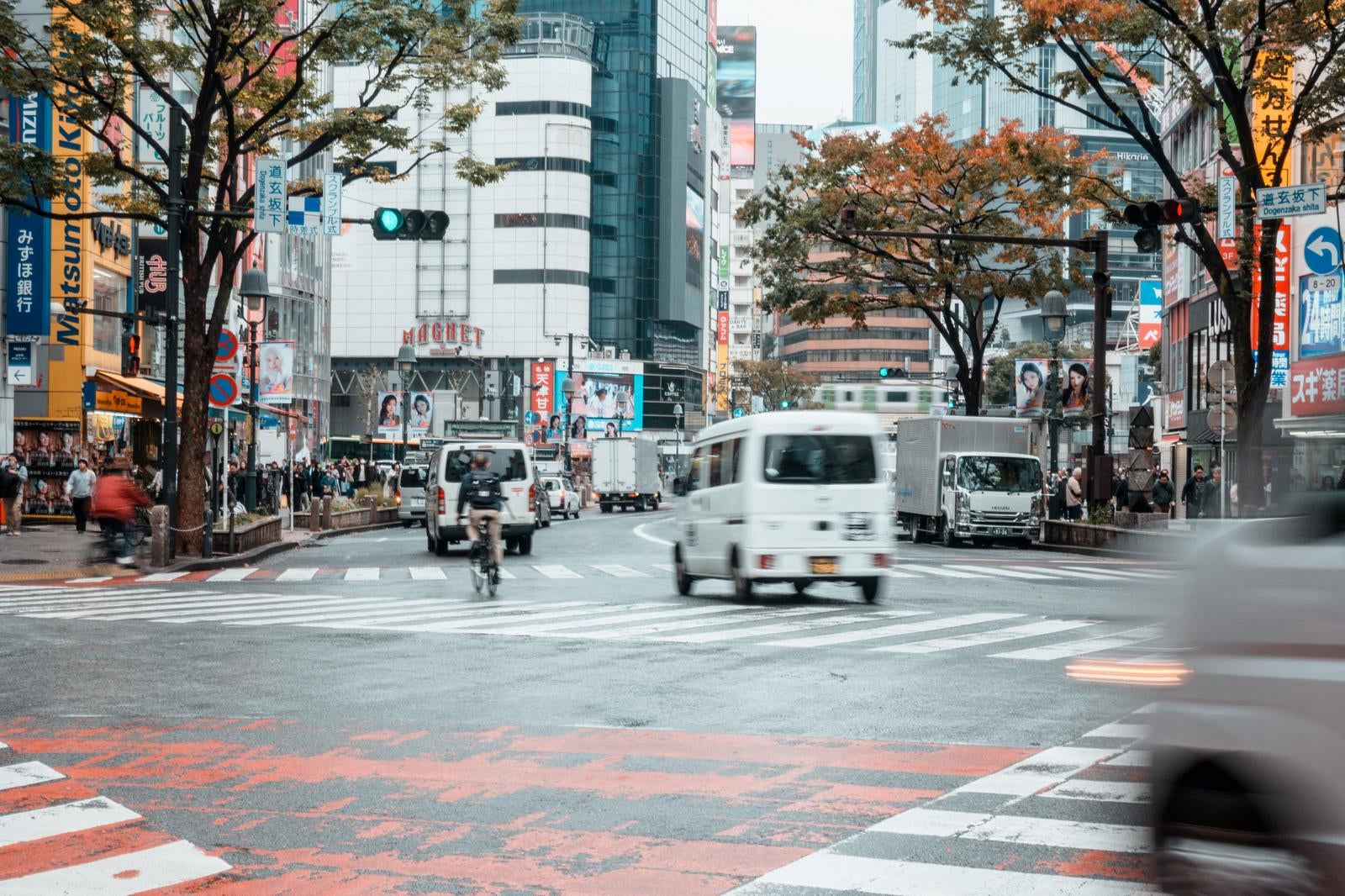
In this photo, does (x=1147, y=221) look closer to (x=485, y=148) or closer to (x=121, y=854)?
(x=121, y=854)

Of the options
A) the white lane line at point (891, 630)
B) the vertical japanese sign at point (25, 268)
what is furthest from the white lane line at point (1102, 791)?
the vertical japanese sign at point (25, 268)

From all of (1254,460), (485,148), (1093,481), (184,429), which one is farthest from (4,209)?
(485,148)

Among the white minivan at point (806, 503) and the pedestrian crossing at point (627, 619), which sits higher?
the white minivan at point (806, 503)

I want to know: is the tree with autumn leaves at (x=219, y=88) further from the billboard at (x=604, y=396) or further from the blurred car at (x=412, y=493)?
the billboard at (x=604, y=396)

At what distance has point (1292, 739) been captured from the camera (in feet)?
13.8

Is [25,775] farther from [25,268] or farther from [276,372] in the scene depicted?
[25,268]

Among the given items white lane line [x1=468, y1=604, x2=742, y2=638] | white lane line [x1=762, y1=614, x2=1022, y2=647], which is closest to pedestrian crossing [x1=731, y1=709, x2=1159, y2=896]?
white lane line [x1=762, y1=614, x2=1022, y2=647]

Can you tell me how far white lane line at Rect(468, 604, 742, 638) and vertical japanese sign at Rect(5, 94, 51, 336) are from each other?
22076 millimetres

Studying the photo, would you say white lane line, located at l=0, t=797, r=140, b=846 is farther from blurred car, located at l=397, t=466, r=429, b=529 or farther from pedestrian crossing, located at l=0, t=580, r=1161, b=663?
blurred car, located at l=397, t=466, r=429, b=529

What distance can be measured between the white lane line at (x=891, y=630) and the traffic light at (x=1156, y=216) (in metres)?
7.34

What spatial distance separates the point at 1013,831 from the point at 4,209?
1361 inches

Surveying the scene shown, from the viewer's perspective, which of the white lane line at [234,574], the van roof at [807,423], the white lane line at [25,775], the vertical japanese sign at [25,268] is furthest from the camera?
the vertical japanese sign at [25,268]

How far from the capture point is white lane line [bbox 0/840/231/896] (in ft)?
20.3

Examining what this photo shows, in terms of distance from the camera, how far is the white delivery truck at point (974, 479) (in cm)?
3878
